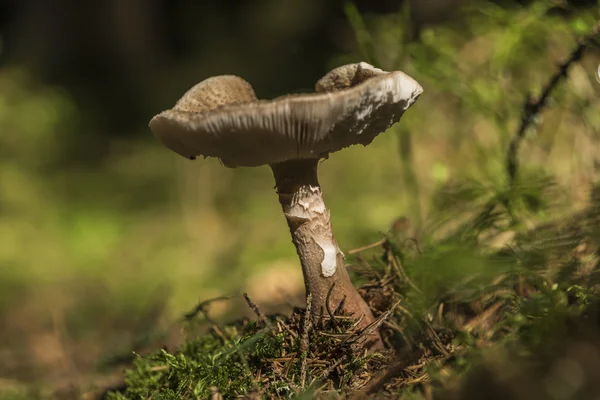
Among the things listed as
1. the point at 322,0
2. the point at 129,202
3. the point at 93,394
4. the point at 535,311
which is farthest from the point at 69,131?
the point at 535,311

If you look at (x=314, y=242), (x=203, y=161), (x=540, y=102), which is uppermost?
(x=203, y=161)

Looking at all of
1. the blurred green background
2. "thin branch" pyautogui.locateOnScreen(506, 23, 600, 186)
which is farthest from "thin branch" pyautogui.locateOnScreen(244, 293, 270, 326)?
"thin branch" pyautogui.locateOnScreen(506, 23, 600, 186)

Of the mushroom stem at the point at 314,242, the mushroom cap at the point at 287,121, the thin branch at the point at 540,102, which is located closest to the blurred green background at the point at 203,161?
the thin branch at the point at 540,102

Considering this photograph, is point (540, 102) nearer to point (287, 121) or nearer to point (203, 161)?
point (287, 121)

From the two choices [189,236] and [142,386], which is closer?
[142,386]

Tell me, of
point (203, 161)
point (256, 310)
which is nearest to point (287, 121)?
point (256, 310)

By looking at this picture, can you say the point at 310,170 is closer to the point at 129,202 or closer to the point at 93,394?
the point at 93,394

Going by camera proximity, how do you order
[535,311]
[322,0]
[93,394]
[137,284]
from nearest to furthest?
[535,311] < [93,394] < [137,284] < [322,0]

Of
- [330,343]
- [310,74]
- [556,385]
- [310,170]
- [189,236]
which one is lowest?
[556,385]
